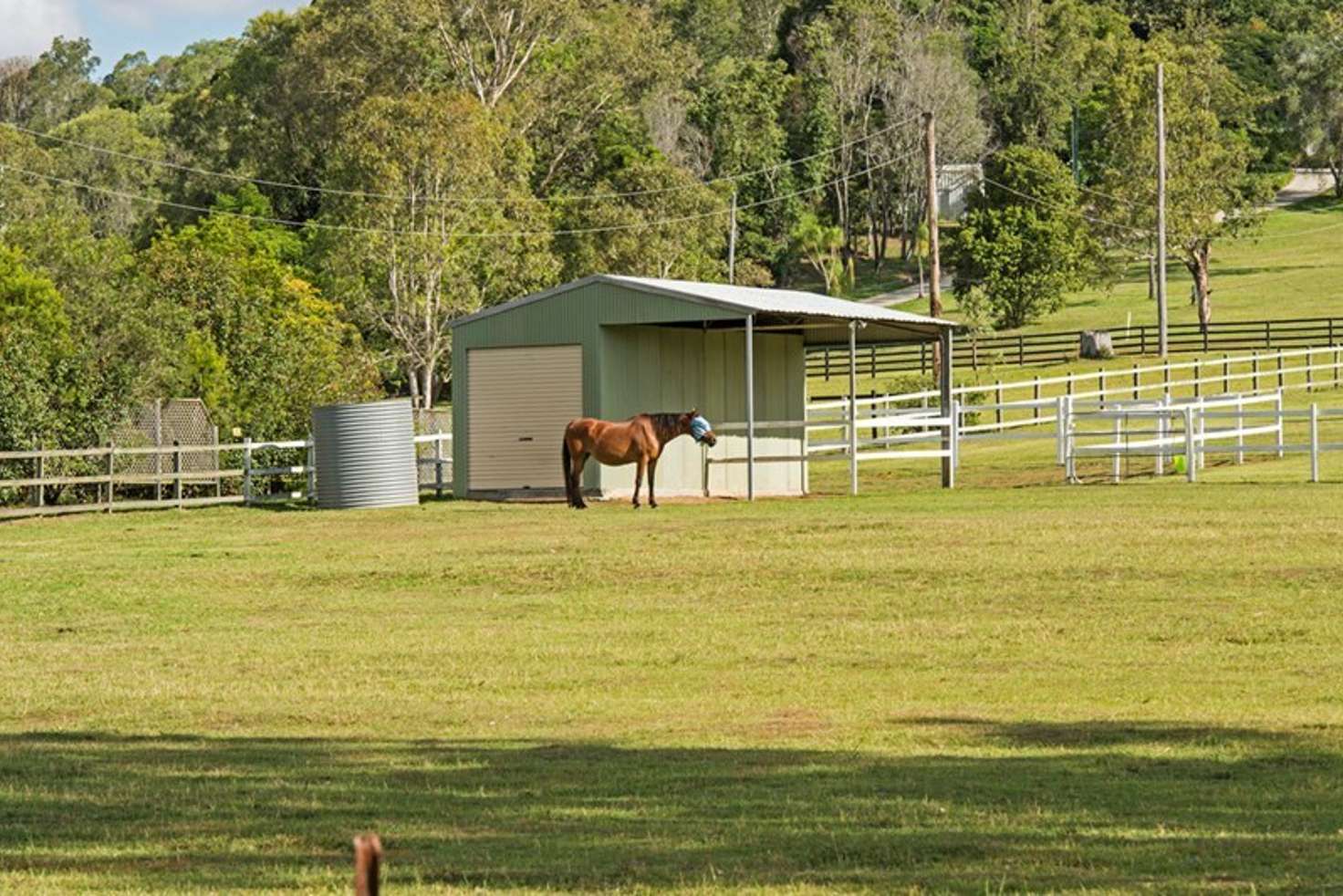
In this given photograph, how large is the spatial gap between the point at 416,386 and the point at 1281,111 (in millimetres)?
→ 64739

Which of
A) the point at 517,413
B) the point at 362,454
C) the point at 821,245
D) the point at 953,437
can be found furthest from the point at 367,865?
the point at 821,245

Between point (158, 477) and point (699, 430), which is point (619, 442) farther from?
point (158, 477)

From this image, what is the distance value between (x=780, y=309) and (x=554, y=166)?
4664 cm

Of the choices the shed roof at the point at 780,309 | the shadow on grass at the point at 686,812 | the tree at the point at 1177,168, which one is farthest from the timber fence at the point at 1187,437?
the tree at the point at 1177,168

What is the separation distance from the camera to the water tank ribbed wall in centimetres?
3231

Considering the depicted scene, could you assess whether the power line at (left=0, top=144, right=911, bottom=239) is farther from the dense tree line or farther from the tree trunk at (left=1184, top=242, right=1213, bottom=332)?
the tree trunk at (left=1184, top=242, right=1213, bottom=332)

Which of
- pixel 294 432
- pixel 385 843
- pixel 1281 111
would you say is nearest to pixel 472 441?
pixel 294 432

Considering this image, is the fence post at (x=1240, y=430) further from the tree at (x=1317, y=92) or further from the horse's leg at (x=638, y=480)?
the tree at (x=1317, y=92)

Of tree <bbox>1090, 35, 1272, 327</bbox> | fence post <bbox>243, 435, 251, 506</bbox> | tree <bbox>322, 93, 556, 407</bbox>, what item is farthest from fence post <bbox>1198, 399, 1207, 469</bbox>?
tree <bbox>1090, 35, 1272, 327</bbox>

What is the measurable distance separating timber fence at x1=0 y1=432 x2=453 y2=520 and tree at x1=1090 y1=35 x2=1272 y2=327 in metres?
50.4

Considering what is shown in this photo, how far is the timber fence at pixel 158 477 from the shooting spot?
3173cm

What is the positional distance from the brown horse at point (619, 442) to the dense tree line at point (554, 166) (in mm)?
7581

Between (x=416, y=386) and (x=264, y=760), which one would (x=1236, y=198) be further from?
(x=264, y=760)

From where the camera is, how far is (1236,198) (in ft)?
287
